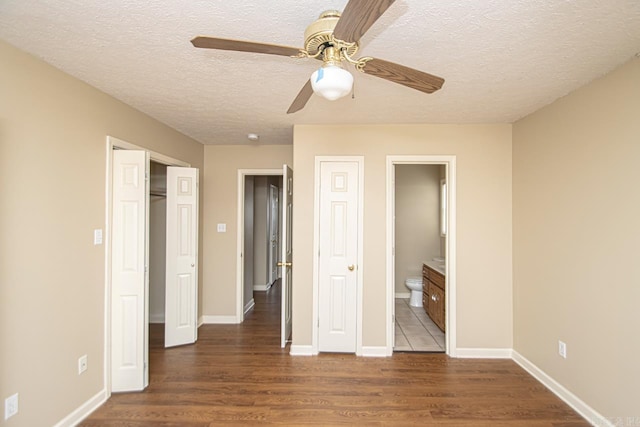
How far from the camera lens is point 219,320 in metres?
4.16

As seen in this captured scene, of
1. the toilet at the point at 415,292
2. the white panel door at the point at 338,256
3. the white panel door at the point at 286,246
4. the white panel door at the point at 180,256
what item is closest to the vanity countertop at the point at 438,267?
the toilet at the point at 415,292

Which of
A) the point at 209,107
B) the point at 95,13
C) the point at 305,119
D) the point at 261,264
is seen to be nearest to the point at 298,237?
the point at 305,119

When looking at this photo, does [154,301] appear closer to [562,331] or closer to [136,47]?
[136,47]

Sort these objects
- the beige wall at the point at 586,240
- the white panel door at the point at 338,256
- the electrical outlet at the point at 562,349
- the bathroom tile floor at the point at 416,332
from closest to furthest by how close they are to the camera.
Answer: the beige wall at the point at 586,240 → the electrical outlet at the point at 562,349 → the white panel door at the point at 338,256 → the bathroom tile floor at the point at 416,332

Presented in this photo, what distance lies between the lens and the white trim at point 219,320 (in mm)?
4145

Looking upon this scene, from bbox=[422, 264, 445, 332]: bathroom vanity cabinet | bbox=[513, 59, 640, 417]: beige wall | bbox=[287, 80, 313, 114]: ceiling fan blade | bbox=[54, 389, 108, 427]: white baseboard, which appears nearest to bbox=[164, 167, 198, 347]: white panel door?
bbox=[54, 389, 108, 427]: white baseboard

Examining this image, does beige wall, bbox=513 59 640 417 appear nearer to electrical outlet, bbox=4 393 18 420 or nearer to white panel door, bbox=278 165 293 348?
white panel door, bbox=278 165 293 348

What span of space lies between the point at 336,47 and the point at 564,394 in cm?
310

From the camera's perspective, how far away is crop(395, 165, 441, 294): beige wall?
5301mm

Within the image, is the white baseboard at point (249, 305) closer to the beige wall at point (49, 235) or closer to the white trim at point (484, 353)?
the beige wall at point (49, 235)

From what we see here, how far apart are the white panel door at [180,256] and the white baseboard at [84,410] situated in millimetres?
995

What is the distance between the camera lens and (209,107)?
2.74 meters

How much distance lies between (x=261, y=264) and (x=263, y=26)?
482 cm

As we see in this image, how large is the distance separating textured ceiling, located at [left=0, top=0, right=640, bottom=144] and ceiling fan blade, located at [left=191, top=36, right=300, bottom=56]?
0.30 metres
